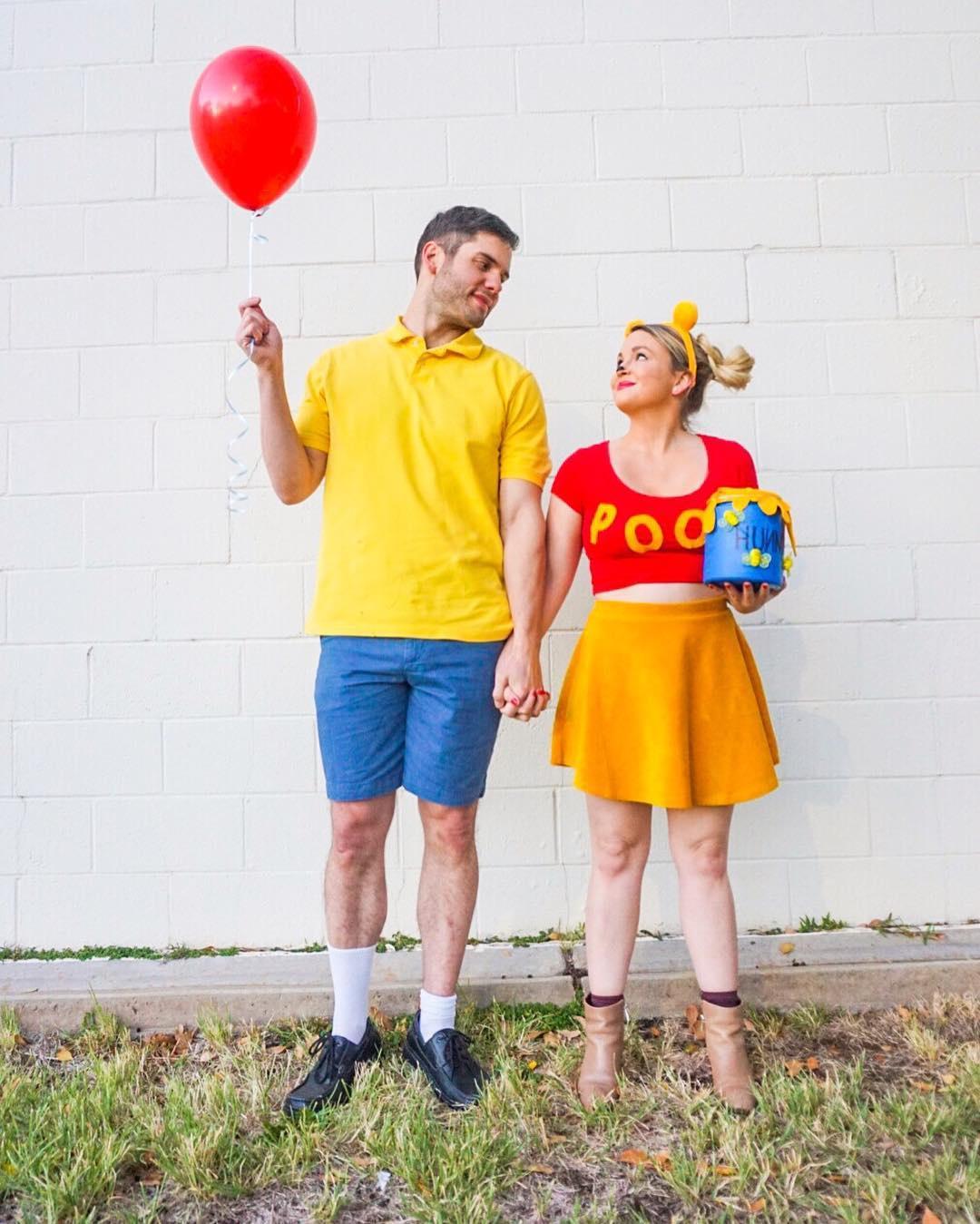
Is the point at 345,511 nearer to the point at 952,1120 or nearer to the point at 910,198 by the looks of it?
the point at 952,1120

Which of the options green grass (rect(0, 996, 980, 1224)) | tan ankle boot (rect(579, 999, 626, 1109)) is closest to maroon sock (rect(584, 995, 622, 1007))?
tan ankle boot (rect(579, 999, 626, 1109))

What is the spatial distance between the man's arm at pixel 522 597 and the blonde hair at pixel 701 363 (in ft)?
1.45

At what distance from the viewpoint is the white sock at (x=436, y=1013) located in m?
2.14

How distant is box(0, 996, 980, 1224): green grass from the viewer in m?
1.70

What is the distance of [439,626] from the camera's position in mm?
2092

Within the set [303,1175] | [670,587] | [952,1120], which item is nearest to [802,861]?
[952,1120]

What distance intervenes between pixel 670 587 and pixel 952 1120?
49.6 inches

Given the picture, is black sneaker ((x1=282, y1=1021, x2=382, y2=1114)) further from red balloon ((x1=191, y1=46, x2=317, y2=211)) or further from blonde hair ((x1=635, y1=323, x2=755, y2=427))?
red balloon ((x1=191, y1=46, x2=317, y2=211))

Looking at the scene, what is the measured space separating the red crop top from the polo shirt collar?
1.34 feet

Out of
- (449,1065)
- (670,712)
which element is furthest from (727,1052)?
(670,712)

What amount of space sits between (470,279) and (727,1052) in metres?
1.90

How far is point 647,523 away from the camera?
2062 millimetres

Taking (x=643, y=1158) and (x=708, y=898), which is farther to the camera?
(x=708, y=898)

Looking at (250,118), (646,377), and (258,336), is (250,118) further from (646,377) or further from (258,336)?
(646,377)
